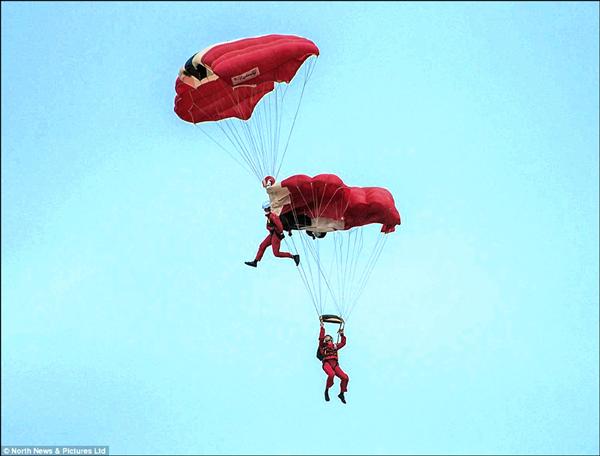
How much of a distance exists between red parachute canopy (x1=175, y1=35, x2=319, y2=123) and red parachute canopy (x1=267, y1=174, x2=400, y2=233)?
268 centimetres

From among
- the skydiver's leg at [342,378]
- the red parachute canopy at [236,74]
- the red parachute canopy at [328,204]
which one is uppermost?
the red parachute canopy at [236,74]

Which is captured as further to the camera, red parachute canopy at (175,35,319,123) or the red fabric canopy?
the red fabric canopy

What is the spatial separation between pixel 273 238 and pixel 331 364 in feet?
11.0

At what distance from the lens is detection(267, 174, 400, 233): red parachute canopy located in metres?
26.6

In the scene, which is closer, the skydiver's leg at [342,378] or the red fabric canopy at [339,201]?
the skydiver's leg at [342,378]

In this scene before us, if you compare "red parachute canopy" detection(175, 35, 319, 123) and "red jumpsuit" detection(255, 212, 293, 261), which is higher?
"red parachute canopy" detection(175, 35, 319, 123)

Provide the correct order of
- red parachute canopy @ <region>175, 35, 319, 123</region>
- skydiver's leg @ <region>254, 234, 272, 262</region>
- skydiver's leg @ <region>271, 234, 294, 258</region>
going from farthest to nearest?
skydiver's leg @ <region>254, 234, 272, 262</region> < skydiver's leg @ <region>271, 234, 294, 258</region> < red parachute canopy @ <region>175, 35, 319, 123</region>

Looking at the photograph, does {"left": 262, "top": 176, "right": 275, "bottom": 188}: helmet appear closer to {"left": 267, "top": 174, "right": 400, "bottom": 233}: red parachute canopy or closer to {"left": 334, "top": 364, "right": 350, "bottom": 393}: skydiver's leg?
{"left": 267, "top": 174, "right": 400, "bottom": 233}: red parachute canopy

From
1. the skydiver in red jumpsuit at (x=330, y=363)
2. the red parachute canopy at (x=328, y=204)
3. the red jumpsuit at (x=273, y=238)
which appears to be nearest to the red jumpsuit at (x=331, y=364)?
the skydiver in red jumpsuit at (x=330, y=363)

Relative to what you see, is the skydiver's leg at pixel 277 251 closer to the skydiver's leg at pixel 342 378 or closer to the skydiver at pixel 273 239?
the skydiver at pixel 273 239

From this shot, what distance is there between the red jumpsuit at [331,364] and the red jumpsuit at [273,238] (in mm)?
2162

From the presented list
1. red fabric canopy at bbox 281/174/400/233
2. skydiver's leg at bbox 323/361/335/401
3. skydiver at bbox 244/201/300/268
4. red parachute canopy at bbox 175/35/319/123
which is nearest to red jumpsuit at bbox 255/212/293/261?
skydiver at bbox 244/201/300/268

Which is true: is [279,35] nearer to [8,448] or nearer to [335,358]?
[335,358]

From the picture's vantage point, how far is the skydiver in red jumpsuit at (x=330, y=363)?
25.9 metres
